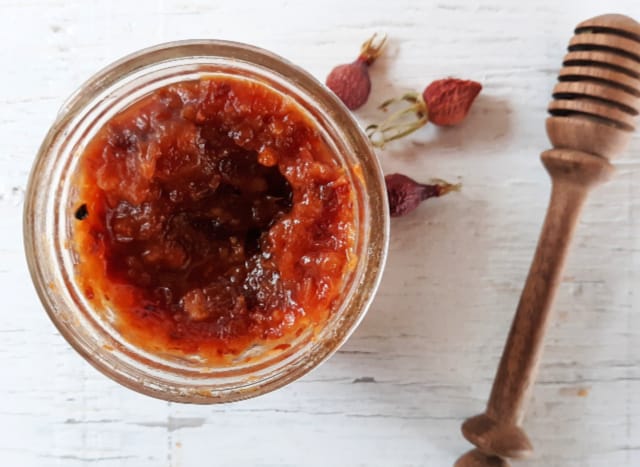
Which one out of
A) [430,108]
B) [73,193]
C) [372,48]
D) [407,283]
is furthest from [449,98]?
[73,193]

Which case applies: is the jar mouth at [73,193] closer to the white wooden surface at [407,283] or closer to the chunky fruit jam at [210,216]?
the chunky fruit jam at [210,216]

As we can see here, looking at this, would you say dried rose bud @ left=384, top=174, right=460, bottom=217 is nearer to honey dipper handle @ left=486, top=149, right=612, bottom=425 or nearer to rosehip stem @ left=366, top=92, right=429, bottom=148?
rosehip stem @ left=366, top=92, right=429, bottom=148

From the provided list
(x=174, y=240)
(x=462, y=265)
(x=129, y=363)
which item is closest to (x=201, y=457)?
(x=129, y=363)

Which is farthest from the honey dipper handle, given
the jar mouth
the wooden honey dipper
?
the jar mouth

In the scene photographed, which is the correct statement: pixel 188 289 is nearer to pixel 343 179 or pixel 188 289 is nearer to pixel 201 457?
pixel 343 179

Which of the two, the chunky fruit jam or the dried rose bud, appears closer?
the chunky fruit jam

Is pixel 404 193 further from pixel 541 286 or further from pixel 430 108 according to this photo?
pixel 541 286
